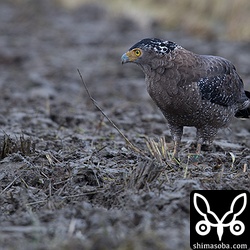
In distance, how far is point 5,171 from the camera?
6.20 m

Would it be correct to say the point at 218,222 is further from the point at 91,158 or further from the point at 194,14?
the point at 194,14

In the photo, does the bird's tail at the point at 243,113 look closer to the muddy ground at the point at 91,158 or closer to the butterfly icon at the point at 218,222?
the muddy ground at the point at 91,158

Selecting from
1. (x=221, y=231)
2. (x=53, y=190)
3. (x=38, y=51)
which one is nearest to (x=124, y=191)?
(x=53, y=190)

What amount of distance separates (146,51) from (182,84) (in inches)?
19.4

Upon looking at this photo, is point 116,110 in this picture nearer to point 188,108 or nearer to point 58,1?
point 188,108

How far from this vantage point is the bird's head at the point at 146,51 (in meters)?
6.58

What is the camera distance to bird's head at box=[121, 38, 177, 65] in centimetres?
658

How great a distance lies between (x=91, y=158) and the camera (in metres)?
6.64

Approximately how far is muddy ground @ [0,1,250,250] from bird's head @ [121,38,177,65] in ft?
3.15

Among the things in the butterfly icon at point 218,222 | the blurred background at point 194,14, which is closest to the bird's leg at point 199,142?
the butterfly icon at point 218,222

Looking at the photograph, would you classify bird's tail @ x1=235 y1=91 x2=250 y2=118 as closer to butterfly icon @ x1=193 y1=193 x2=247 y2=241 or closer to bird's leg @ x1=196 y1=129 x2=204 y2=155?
bird's leg @ x1=196 y1=129 x2=204 y2=155

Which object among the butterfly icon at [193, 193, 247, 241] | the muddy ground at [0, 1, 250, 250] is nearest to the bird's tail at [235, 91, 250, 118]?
the muddy ground at [0, 1, 250, 250]

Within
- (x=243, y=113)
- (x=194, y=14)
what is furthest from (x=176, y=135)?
(x=194, y=14)

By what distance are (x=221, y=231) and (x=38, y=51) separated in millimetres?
11527
